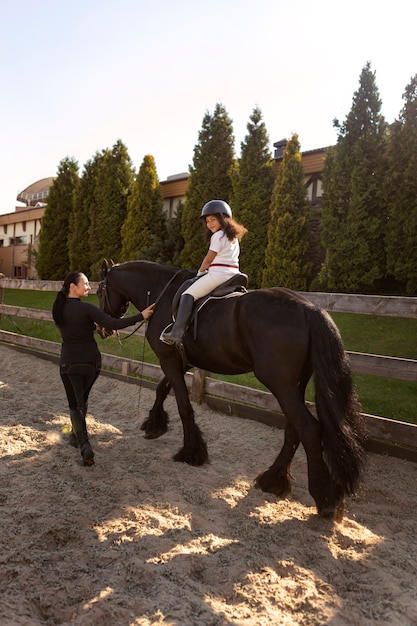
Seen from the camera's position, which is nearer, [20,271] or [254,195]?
[254,195]

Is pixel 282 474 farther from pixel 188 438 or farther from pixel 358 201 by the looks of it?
pixel 358 201

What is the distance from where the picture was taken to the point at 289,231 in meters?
15.2

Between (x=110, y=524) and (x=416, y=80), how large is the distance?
1460cm

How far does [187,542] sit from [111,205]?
20.4 m

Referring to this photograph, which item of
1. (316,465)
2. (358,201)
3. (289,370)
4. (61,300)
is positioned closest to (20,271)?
(358,201)

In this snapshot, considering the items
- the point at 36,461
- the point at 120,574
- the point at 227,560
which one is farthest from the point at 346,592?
the point at 36,461

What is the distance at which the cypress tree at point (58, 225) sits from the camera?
24781 millimetres

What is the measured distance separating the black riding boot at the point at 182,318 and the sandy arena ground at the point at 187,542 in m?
1.25

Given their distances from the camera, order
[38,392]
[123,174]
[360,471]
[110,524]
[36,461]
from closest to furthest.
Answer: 1. [110,524]
2. [360,471]
3. [36,461]
4. [38,392]
5. [123,174]

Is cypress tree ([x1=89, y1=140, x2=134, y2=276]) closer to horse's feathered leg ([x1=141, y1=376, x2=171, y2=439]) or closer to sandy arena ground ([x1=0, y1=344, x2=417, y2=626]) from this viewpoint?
horse's feathered leg ([x1=141, y1=376, x2=171, y2=439])

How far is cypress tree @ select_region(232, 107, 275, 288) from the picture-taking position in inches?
647

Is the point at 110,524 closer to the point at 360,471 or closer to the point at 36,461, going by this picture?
the point at 36,461

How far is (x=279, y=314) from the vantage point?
3.77 meters

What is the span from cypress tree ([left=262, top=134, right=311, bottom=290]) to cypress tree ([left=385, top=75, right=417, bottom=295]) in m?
2.87
